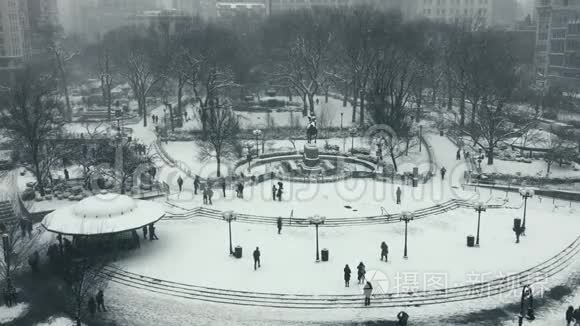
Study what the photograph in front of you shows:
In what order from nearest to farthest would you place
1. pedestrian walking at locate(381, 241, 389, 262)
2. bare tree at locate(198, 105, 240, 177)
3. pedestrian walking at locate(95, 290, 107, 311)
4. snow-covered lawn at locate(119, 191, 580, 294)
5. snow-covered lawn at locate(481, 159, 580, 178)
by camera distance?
1. pedestrian walking at locate(95, 290, 107, 311)
2. snow-covered lawn at locate(119, 191, 580, 294)
3. pedestrian walking at locate(381, 241, 389, 262)
4. bare tree at locate(198, 105, 240, 177)
5. snow-covered lawn at locate(481, 159, 580, 178)

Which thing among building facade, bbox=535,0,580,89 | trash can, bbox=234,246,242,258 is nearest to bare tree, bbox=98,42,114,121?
trash can, bbox=234,246,242,258

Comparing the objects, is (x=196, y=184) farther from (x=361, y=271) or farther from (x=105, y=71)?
(x=105, y=71)

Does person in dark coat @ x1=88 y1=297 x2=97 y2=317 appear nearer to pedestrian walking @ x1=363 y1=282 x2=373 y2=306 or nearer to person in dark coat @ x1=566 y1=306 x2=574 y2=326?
pedestrian walking @ x1=363 y1=282 x2=373 y2=306

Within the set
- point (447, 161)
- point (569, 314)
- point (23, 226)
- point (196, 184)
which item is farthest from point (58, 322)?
point (447, 161)

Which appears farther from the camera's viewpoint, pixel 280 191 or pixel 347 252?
pixel 280 191

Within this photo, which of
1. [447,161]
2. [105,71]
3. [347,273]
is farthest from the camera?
[105,71]

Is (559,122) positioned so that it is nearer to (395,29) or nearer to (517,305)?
(395,29)

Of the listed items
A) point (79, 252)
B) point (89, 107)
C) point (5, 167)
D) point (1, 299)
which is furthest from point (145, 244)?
point (89, 107)
